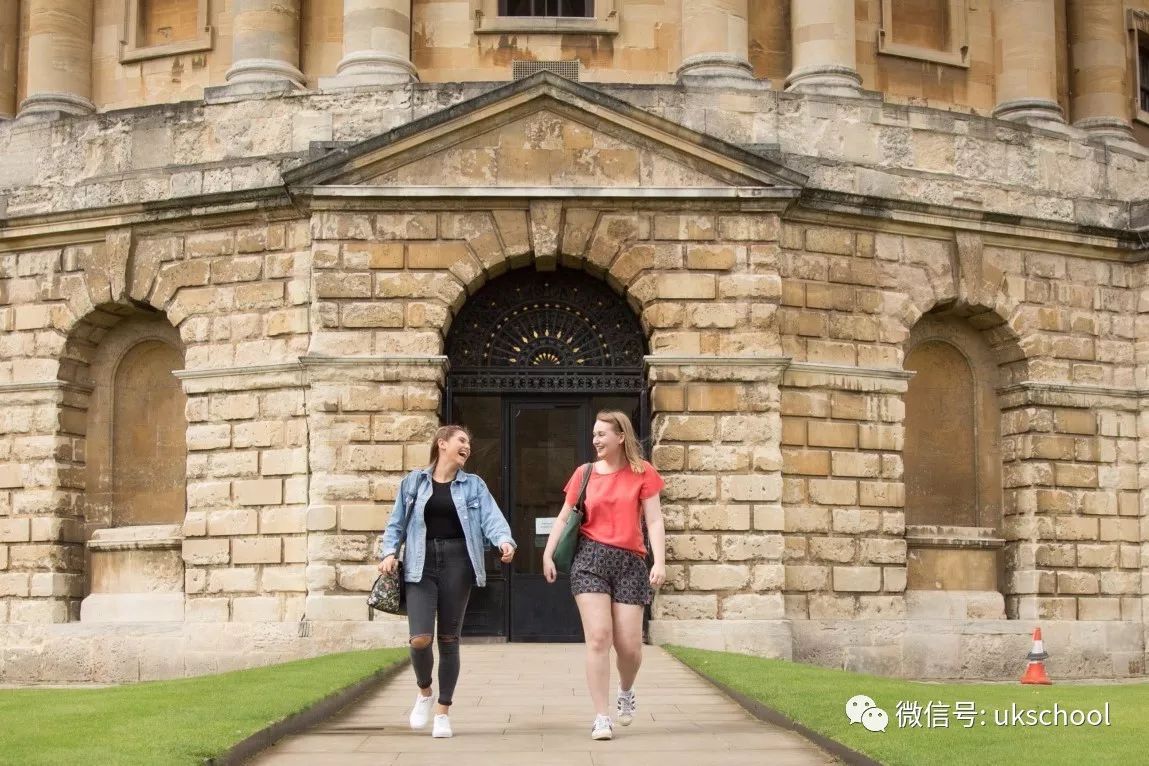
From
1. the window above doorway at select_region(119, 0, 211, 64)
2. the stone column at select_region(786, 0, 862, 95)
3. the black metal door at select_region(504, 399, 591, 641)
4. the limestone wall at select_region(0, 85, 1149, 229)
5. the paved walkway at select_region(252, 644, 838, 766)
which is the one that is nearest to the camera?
the paved walkway at select_region(252, 644, 838, 766)

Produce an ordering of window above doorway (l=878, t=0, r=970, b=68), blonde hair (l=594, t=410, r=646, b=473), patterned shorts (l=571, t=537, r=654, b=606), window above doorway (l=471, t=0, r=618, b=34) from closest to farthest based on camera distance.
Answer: patterned shorts (l=571, t=537, r=654, b=606) < blonde hair (l=594, t=410, r=646, b=473) < window above doorway (l=471, t=0, r=618, b=34) < window above doorway (l=878, t=0, r=970, b=68)

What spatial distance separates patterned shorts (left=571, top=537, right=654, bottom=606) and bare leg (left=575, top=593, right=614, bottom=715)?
0.27 feet

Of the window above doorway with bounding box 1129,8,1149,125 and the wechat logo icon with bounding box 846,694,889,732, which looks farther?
the window above doorway with bounding box 1129,8,1149,125

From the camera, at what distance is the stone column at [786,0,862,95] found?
23.8m

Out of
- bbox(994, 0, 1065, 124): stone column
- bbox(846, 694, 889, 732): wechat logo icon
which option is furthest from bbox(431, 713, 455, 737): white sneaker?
bbox(994, 0, 1065, 124): stone column

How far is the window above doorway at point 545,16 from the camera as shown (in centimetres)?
2425

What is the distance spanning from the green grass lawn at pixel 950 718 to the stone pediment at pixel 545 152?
21.6 ft

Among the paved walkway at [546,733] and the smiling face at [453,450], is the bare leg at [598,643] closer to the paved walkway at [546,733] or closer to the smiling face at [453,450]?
the paved walkway at [546,733]

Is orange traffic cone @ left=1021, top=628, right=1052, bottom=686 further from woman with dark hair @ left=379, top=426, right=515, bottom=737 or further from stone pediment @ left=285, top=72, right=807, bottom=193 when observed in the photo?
woman with dark hair @ left=379, top=426, right=515, bottom=737

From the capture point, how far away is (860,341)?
2177 cm

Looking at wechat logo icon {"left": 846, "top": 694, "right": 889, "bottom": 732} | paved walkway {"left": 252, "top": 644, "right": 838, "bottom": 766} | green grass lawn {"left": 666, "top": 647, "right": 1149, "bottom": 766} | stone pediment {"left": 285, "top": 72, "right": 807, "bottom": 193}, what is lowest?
paved walkway {"left": 252, "top": 644, "right": 838, "bottom": 766}

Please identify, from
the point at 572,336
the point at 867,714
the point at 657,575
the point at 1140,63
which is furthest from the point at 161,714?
the point at 1140,63

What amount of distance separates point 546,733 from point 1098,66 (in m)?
19.5

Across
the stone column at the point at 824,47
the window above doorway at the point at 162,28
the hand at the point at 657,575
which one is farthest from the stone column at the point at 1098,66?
the hand at the point at 657,575
